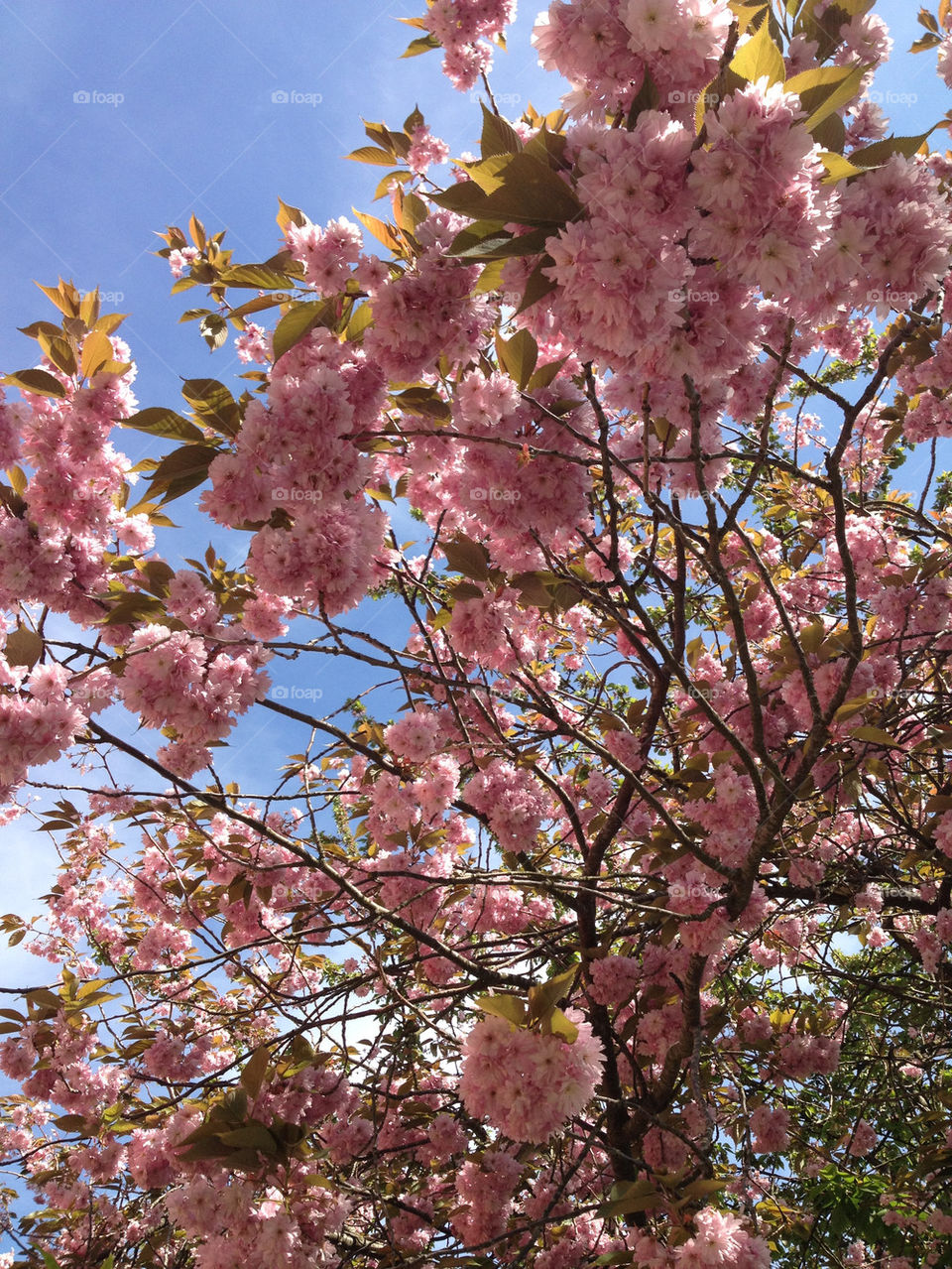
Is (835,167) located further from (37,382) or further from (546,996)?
(37,382)

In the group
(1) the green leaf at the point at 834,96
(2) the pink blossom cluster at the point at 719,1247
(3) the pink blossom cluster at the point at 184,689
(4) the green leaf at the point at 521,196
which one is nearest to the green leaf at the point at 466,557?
(3) the pink blossom cluster at the point at 184,689

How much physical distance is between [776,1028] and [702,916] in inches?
77.9

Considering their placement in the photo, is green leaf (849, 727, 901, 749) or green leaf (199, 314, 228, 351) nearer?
green leaf (849, 727, 901, 749)

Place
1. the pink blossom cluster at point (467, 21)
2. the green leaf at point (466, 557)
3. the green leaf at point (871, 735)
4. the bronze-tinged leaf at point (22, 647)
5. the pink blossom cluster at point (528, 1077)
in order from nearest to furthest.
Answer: the pink blossom cluster at point (528, 1077) → the bronze-tinged leaf at point (22, 647) → the green leaf at point (871, 735) → the green leaf at point (466, 557) → the pink blossom cluster at point (467, 21)

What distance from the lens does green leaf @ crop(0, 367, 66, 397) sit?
95.8 inches

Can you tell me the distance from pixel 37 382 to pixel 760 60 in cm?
223

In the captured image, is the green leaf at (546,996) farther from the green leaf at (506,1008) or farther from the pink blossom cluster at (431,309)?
the pink blossom cluster at (431,309)

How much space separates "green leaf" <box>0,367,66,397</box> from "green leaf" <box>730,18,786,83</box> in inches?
85.4

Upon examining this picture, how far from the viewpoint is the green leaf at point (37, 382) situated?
243 centimetres

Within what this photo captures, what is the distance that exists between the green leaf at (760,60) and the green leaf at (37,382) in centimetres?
217

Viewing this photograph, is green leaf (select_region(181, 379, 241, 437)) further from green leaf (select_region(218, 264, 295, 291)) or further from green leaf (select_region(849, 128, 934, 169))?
green leaf (select_region(849, 128, 934, 169))

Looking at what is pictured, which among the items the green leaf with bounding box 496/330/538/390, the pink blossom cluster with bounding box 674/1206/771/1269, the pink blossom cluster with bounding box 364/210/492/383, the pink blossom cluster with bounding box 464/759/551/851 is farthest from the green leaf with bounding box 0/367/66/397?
the pink blossom cluster with bounding box 674/1206/771/1269

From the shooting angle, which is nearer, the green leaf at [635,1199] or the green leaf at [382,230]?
the green leaf at [635,1199]

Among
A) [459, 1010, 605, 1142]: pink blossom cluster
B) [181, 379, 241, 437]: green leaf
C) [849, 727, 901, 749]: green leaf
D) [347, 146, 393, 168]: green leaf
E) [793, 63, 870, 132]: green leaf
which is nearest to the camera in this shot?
[793, 63, 870, 132]: green leaf
